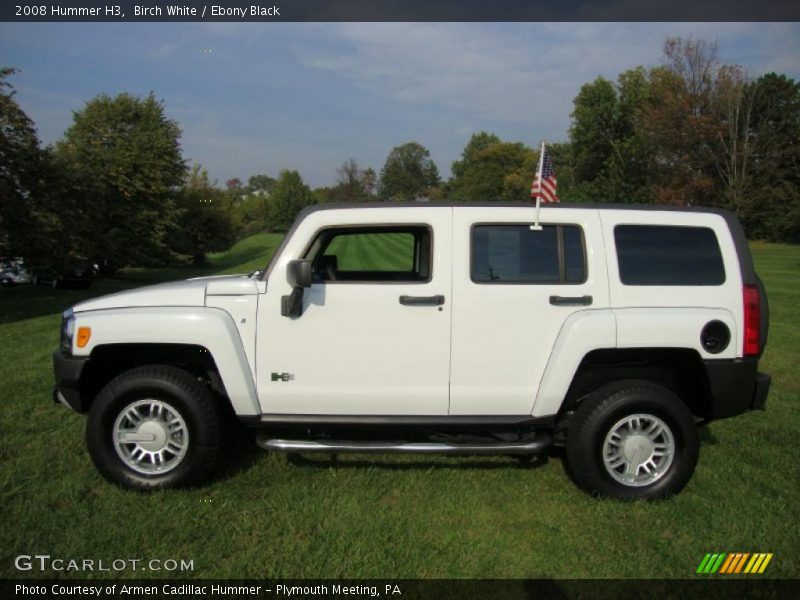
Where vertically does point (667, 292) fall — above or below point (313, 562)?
above

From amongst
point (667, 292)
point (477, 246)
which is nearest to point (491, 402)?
point (477, 246)

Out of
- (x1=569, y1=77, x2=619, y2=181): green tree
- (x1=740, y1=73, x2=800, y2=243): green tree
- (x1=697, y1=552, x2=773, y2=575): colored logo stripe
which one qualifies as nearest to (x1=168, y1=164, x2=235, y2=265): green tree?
(x1=569, y1=77, x2=619, y2=181): green tree

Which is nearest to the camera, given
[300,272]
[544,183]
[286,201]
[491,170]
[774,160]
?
[300,272]

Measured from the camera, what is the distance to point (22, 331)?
1138cm

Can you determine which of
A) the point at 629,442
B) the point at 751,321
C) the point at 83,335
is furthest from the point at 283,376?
the point at 751,321

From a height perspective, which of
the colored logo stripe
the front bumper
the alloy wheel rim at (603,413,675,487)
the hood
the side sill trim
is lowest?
the colored logo stripe

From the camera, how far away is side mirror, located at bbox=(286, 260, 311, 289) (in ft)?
11.9

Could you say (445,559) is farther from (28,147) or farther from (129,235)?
(129,235)

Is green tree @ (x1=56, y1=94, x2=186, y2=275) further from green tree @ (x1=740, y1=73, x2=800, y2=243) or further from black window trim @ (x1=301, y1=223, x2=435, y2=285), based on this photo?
green tree @ (x1=740, y1=73, x2=800, y2=243)

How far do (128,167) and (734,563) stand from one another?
3500 centimetres

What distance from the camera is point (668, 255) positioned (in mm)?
4059

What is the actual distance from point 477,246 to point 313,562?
2.14m

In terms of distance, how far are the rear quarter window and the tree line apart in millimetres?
14954

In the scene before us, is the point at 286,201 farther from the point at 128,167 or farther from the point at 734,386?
the point at 734,386
